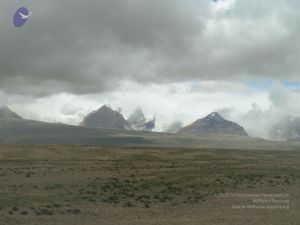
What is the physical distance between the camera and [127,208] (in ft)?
116

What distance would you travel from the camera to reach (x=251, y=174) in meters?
59.5

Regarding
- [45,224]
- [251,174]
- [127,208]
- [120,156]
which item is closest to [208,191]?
[127,208]

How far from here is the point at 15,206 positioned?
32.3 m

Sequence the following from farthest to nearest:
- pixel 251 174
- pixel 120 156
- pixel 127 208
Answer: pixel 120 156 → pixel 251 174 → pixel 127 208

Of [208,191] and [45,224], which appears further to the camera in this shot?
[208,191]

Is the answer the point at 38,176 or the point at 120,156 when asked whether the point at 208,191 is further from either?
the point at 120,156

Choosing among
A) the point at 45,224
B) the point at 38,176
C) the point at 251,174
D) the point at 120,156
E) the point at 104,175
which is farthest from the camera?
the point at 120,156

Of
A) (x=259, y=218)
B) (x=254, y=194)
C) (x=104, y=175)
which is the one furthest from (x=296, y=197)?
(x=104, y=175)

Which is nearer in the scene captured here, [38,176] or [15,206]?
[15,206]

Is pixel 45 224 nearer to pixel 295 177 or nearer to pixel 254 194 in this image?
pixel 254 194

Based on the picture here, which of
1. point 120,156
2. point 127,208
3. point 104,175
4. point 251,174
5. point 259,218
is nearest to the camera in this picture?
point 259,218

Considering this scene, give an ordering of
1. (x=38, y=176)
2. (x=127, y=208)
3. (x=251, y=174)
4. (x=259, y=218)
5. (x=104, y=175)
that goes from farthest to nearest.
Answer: (x=251, y=174), (x=104, y=175), (x=38, y=176), (x=127, y=208), (x=259, y=218)

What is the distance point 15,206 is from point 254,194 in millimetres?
22183

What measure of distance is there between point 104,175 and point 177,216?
23331 mm
